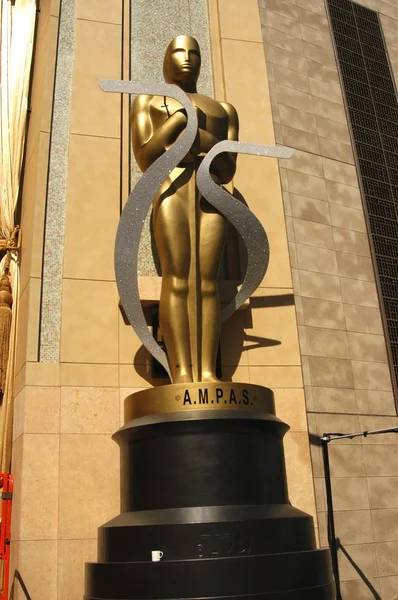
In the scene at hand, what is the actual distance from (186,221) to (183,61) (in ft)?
7.34

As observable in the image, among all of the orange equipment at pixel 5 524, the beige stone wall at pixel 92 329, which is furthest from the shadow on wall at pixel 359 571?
the orange equipment at pixel 5 524

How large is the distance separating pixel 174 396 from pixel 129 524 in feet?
4.27

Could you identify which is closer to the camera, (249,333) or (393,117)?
(249,333)

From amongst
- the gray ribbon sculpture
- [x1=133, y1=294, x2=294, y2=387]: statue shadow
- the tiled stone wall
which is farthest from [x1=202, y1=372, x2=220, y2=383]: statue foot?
the tiled stone wall

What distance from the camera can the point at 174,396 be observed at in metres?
6.82

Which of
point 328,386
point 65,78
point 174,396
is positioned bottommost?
point 174,396

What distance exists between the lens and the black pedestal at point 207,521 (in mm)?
5949

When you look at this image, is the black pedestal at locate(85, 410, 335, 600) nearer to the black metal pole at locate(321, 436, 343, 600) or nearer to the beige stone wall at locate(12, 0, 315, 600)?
the beige stone wall at locate(12, 0, 315, 600)

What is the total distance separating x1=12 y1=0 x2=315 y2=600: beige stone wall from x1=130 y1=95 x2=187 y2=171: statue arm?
4.46ft

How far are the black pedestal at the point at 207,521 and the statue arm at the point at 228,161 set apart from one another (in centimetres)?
313

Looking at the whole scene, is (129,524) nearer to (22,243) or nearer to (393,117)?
(22,243)

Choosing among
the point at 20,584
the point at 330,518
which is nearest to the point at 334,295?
the point at 330,518

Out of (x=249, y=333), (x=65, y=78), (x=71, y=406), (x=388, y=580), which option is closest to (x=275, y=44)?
(x=65, y=78)

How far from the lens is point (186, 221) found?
787cm
